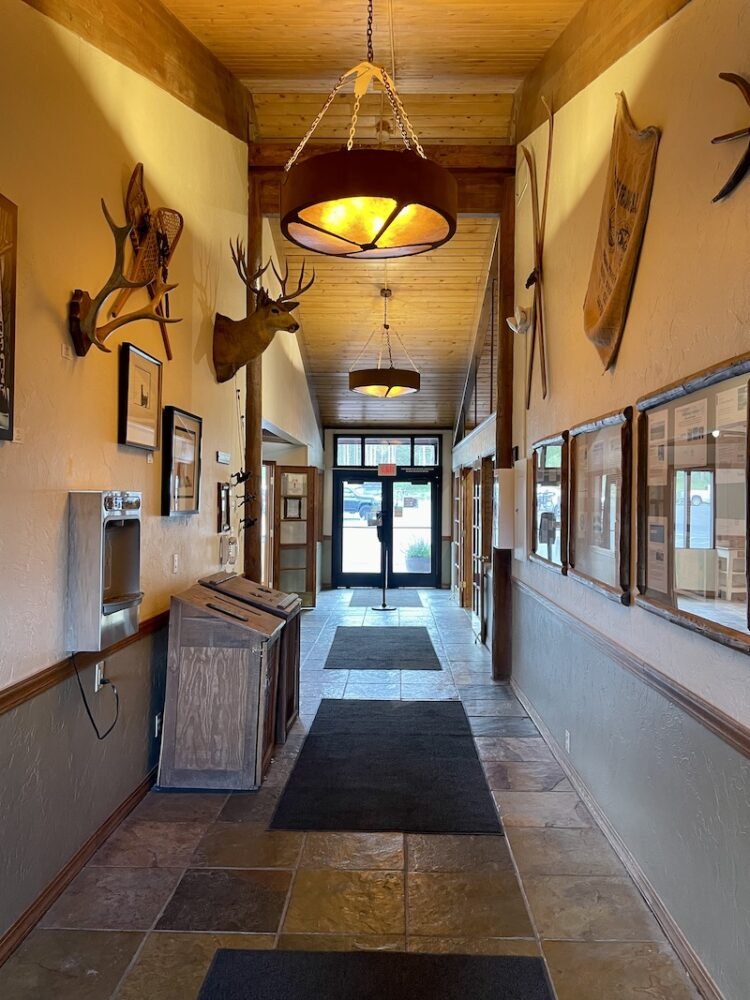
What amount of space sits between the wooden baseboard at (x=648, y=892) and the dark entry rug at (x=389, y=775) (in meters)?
0.48

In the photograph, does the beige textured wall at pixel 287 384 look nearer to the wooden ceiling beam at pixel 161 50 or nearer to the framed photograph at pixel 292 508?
the framed photograph at pixel 292 508

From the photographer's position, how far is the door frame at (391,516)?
1111 centimetres

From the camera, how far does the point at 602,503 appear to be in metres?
3.02

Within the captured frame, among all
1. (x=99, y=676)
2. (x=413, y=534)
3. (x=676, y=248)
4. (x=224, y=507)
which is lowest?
(x=99, y=676)

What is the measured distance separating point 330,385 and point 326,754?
6.68 meters

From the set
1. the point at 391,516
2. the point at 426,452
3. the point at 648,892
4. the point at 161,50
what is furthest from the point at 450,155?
the point at 391,516

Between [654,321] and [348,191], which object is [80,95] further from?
[654,321]

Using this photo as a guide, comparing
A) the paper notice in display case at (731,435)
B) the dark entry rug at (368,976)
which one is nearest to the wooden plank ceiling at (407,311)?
the paper notice in display case at (731,435)

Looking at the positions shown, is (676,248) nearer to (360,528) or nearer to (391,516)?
(391,516)

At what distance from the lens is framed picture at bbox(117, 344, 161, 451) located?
9.66ft

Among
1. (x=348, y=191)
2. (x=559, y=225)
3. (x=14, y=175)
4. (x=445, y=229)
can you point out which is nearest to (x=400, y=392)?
(x=559, y=225)

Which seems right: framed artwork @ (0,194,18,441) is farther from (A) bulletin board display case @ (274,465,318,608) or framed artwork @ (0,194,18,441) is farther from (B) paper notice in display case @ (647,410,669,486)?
(A) bulletin board display case @ (274,465,318,608)

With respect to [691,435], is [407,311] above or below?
above

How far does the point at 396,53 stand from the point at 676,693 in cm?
454
